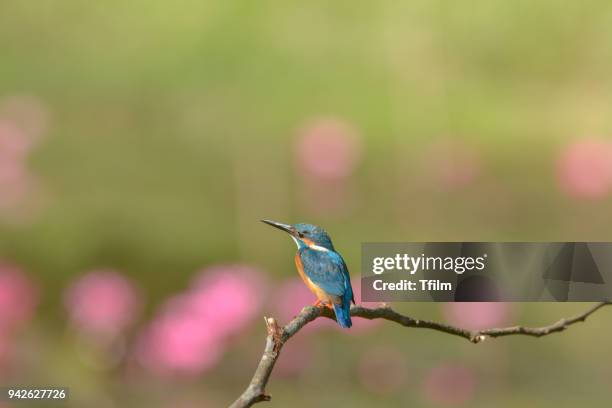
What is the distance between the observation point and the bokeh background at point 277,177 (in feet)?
4.73

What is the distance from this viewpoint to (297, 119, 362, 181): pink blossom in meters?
1.69

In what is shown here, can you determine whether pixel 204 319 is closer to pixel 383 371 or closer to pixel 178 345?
pixel 178 345

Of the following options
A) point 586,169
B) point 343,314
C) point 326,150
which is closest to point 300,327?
point 343,314

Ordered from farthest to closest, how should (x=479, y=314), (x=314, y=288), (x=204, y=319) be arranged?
(x=479, y=314)
(x=204, y=319)
(x=314, y=288)

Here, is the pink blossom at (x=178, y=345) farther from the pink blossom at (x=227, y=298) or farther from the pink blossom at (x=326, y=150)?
the pink blossom at (x=326, y=150)

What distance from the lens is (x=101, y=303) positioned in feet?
4.46

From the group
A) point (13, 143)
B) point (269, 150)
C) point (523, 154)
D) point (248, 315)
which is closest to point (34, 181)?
point (13, 143)

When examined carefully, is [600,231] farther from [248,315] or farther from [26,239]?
[26,239]

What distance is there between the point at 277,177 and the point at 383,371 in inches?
19.1

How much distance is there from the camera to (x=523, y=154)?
6.50 feet

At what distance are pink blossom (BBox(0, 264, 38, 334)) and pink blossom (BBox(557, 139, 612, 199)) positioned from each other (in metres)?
1.15

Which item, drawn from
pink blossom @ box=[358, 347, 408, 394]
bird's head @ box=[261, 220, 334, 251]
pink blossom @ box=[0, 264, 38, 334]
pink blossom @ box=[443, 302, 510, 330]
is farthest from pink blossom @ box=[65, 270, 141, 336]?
bird's head @ box=[261, 220, 334, 251]

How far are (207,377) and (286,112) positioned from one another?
716 mm

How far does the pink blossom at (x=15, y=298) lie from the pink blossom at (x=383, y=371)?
62cm
